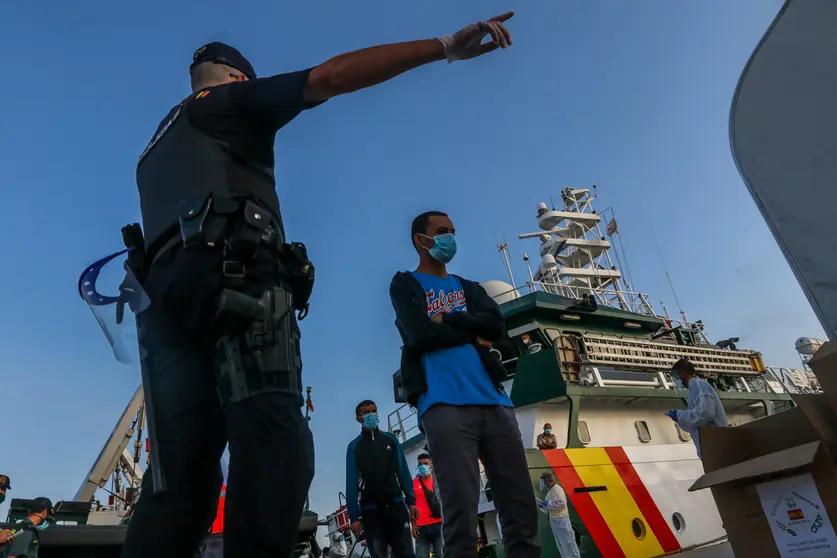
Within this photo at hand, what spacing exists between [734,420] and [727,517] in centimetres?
1083

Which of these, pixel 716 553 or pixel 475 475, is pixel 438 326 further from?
pixel 716 553

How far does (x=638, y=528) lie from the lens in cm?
753

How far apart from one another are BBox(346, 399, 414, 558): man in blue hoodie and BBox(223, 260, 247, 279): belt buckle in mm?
4470

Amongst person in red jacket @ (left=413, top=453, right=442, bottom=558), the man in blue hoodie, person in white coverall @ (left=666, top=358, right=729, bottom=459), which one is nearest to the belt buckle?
the man in blue hoodie

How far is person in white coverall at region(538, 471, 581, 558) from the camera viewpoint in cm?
667

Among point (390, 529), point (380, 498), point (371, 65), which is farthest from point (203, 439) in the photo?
point (390, 529)

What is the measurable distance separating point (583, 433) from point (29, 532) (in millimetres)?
7396

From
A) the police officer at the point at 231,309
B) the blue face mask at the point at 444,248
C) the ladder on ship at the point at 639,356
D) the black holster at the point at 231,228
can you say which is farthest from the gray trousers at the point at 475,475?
the ladder on ship at the point at 639,356

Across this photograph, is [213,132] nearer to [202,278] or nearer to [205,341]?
[202,278]

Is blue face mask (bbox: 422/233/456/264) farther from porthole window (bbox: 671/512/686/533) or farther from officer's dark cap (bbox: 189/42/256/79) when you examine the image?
porthole window (bbox: 671/512/686/533)

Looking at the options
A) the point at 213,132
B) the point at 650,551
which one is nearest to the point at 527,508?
the point at 213,132

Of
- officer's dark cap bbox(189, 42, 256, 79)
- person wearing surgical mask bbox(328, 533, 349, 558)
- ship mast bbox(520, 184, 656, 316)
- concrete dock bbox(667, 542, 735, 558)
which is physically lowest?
concrete dock bbox(667, 542, 735, 558)

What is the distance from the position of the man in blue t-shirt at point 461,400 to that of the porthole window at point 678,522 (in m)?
6.52

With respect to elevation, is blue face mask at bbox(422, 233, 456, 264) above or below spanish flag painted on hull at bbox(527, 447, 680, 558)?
above
